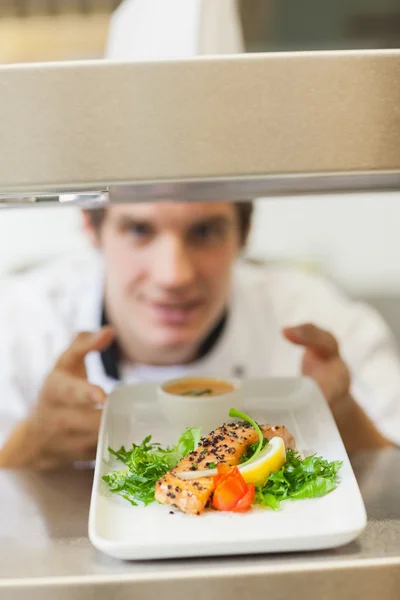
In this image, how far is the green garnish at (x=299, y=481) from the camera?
0.60 m

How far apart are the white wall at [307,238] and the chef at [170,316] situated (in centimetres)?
16

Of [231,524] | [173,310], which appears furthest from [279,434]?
[173,310]

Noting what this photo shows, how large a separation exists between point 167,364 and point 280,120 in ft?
4.47

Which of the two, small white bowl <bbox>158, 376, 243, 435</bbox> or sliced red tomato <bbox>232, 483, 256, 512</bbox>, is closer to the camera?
sliced red tomato <bbox>232, 483, 256, 512</bbox>

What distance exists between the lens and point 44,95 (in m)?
0.47

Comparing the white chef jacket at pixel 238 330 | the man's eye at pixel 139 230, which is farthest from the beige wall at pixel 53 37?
the white chef jacket at pixel 238 330

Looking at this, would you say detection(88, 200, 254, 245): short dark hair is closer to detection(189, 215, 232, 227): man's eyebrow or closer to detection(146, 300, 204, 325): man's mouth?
detection(189, 215, 232, 227): man's eyebrow

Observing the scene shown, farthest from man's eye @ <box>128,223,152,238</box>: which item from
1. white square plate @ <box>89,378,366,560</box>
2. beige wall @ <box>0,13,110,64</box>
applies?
white square plate @ <box>89,378,366,560</box>

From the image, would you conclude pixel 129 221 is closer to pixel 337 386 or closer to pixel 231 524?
pixel 337 386

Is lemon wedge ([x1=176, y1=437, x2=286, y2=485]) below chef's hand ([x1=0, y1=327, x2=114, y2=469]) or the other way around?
the other way around

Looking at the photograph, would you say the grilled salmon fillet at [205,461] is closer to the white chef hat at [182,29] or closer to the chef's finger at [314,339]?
the chef's finger at [314,339]

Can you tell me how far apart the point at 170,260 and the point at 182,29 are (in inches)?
34.7

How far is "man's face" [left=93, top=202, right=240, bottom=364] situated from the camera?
5.20 feet

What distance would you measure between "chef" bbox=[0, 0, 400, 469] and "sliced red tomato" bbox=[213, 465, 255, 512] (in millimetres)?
487
